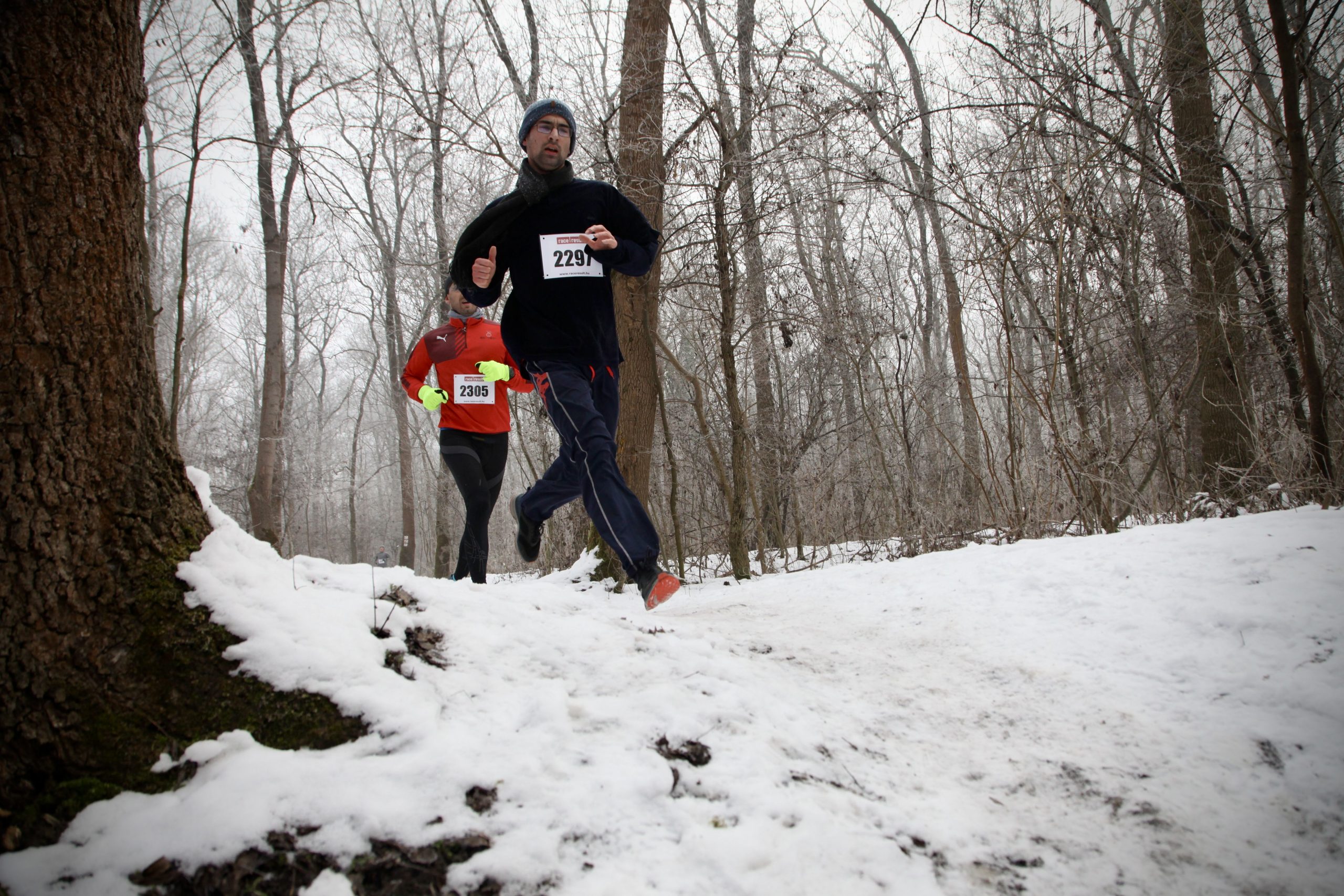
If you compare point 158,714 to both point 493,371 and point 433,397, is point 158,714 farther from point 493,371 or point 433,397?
point 433,397

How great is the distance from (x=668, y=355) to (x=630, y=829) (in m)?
3.41

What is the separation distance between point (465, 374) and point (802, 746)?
3466mm

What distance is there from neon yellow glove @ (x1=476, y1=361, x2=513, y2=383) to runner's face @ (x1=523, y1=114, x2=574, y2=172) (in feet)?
5.07

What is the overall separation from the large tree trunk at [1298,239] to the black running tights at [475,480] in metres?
4.26

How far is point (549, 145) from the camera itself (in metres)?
2.73

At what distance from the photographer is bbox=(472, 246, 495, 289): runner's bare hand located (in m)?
2.68

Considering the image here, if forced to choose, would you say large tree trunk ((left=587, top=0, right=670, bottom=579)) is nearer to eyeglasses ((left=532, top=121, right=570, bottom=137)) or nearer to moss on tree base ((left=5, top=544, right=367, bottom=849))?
eyeglasses ((left=532, top=121, right=570, bottom=137))

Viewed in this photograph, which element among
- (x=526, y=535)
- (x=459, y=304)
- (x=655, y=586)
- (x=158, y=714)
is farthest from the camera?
(x=459, y=304)

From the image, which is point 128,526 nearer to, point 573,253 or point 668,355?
point 573,253

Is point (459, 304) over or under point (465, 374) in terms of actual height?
over

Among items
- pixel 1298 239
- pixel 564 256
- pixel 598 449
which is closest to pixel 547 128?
pixel 564 256

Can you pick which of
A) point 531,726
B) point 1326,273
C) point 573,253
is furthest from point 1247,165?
point 531,726

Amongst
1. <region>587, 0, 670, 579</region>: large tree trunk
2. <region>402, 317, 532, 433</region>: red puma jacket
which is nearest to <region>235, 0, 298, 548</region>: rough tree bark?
<region>402, 317, 532, 433</region>: red puma jacket

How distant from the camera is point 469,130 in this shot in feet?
18.4
